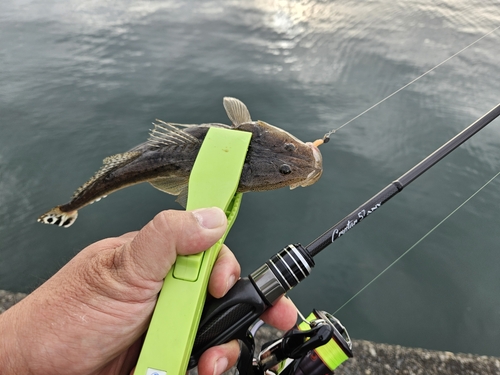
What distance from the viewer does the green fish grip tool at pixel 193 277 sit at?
5.69 ft

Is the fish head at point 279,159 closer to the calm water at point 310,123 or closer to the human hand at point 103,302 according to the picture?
the human hand at point 103,302

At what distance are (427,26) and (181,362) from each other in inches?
436

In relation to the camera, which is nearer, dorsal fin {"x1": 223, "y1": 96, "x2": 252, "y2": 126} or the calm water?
dorsal fin {"x1": 223, "y1": 96, "x2": 252, "y2": 126}

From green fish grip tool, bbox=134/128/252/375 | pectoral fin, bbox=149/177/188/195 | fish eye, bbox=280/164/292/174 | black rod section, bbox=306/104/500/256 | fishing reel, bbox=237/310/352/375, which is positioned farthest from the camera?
pectoral fin, bbox=149/177/188/195

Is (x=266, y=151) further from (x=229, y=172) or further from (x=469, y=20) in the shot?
(x=469, y=20)

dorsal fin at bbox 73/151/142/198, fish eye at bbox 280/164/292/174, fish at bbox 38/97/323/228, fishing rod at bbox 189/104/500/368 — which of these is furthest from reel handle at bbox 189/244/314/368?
dorsal fin at bbox 73/151/142/198

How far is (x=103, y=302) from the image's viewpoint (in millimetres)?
2117

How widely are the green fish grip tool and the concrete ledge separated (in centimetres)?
265

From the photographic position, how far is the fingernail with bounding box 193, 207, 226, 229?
6.48 ft

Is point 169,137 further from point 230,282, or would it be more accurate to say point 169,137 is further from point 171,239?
point 230,282

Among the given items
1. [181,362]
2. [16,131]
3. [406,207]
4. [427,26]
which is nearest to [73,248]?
[16,131]

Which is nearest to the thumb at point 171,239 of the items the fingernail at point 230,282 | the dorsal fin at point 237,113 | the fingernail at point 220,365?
the fingernail at point 230,282

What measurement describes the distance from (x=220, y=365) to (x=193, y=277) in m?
0.84

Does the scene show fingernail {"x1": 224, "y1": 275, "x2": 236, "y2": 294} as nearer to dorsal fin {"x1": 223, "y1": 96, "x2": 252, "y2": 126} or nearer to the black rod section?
the black rod section
